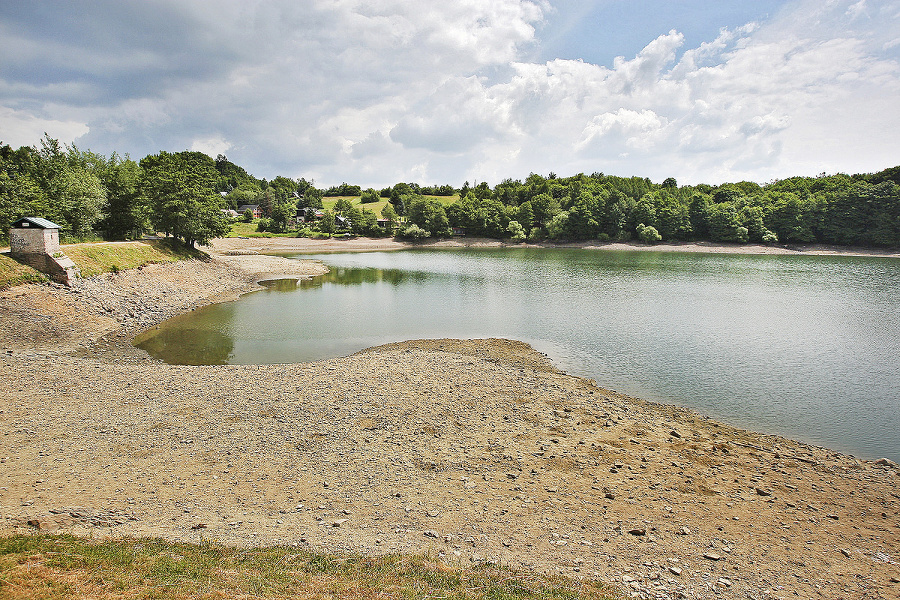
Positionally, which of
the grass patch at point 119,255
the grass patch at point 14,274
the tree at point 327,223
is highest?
the tree at point 327,223

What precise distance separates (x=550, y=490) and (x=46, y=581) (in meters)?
8.62

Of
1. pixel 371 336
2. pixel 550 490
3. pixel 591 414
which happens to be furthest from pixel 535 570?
Result: pixel 371 336

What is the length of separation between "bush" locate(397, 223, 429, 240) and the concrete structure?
261 feet

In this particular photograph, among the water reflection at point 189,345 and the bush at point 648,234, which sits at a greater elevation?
the bush at point 648,234

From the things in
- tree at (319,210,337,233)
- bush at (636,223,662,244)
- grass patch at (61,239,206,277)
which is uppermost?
tree at (319,210,337,233)

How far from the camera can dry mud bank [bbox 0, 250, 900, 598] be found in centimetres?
801

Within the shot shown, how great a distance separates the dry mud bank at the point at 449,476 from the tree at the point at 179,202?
33.5m

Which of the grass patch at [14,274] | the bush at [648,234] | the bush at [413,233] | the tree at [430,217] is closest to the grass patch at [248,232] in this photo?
the bush at [413,233]

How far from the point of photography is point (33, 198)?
3625 centimetres

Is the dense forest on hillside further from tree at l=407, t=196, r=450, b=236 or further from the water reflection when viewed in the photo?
the water reflection

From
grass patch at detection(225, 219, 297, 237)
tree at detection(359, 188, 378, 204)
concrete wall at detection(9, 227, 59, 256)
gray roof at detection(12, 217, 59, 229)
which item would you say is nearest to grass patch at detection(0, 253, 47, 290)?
concrete wall at detection(9, 227, 59, 256)

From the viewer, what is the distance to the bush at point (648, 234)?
306 ft

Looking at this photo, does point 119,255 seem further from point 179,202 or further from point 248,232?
point 248,232

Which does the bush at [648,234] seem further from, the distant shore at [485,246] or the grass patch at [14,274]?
the grass patch at [14,274]
